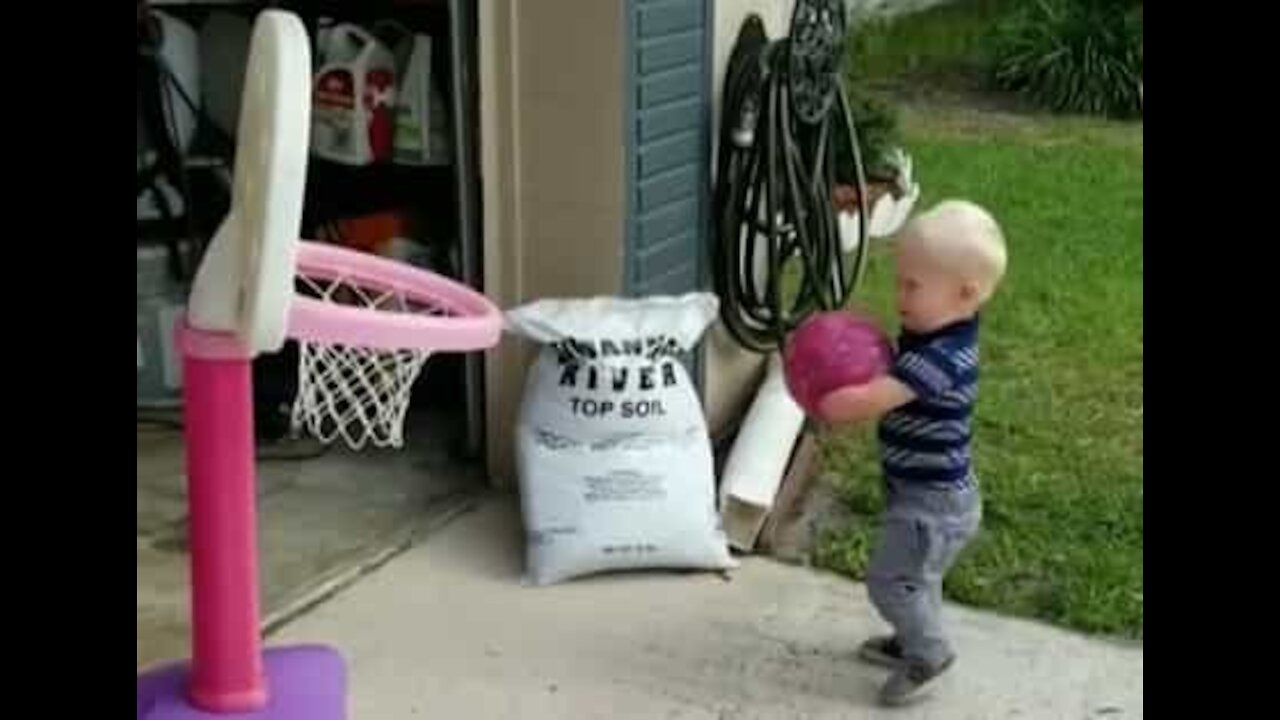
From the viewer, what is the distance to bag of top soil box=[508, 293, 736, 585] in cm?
353

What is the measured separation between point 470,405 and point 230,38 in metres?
1.25

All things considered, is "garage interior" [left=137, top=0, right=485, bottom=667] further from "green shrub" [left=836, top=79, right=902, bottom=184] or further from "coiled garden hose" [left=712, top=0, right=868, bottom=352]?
Answer: "green shrub" [left=836, top=79, right=902, bottom=184]

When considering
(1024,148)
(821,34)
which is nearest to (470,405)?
(821,34)

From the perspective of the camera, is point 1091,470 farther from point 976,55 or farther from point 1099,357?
point 976,55

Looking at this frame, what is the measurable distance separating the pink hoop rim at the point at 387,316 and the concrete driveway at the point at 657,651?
2.74 feet

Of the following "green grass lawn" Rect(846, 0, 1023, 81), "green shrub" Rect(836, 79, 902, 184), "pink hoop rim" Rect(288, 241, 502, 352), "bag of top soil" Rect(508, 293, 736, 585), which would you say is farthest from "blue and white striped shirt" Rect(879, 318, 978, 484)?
"green grass lawn" Rect(846, 0, 1023, 81)

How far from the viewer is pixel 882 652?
3242 millimetres

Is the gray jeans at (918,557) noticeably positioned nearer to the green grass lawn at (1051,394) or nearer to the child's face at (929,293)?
the child's face at (929,293)

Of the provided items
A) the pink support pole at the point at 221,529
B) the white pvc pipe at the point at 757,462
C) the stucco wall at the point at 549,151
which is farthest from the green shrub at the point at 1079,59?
the pink support pole at the point at 221,529

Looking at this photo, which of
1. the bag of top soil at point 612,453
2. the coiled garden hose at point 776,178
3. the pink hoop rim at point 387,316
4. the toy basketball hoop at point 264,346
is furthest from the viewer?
the coiled garden hose at point 776,178

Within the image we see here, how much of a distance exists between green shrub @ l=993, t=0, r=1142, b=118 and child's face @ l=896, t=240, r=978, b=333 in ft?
20.1

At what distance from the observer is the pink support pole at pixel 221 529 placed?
2320 millimetres

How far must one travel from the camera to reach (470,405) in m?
4.09

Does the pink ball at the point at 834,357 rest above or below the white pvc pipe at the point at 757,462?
above
